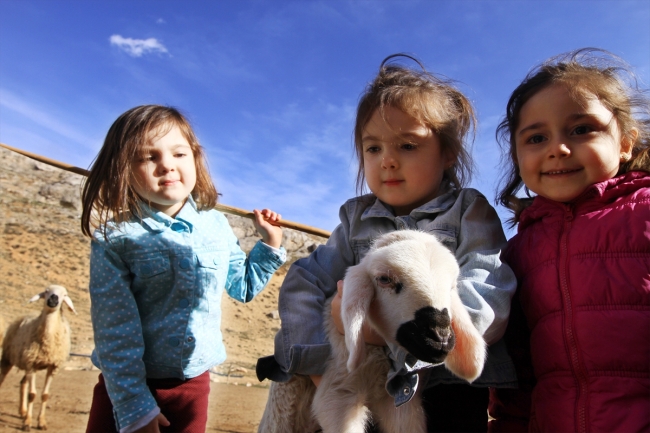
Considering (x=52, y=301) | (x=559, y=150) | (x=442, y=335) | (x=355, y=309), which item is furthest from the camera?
(x=52, y=301)

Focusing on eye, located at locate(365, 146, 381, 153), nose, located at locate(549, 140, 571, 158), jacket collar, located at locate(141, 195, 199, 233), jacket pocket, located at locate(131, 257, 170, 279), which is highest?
nose, located at locate(549, 140, 571, 158)

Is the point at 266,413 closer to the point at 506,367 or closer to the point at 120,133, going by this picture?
the point at 506,367

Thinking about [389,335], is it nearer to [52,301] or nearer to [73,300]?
[52,301]

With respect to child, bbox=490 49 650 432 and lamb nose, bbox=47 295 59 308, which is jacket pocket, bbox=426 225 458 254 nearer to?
child, bbox=490 49 650 432

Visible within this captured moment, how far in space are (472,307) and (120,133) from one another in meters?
2.13

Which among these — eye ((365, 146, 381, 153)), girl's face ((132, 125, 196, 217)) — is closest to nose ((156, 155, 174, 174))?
girl's face ((132, 125, 196, 217))

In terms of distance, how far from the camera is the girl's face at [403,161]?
239cm

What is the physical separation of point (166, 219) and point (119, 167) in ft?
1.24

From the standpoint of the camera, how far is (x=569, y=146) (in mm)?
2205

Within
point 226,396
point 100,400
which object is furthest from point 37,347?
point 100,400

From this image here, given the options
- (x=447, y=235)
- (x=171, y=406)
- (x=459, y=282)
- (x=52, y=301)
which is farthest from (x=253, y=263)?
(x=52, y=301)

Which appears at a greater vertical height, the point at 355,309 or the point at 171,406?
the point at 355,309

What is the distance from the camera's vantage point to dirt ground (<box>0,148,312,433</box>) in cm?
821

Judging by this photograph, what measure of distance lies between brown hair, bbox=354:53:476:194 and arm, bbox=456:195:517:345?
0.37 m
